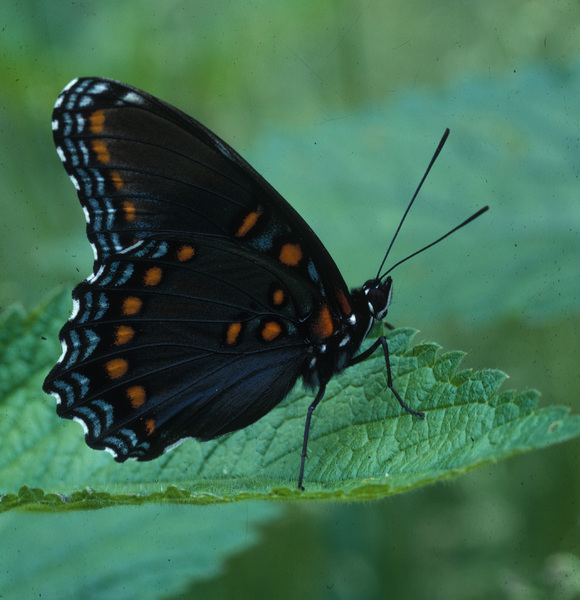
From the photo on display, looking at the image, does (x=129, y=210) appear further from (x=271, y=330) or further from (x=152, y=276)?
(x=271, y=330)

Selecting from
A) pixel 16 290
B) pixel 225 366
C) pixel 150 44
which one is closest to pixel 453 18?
pixel 150 44

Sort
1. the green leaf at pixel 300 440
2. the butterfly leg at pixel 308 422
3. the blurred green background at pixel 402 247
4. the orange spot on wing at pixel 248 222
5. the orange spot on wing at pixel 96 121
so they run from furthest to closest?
the blurred green background at pixel 402 247, the orange spot on wing at pixel 248 222, the orange spot on wing at pixel 96 121, the butterfly leg at pixel 308 422, the green leaf at pixel 300 440

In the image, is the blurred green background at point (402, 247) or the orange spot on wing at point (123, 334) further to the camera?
the blurred green background at point (402, 247)

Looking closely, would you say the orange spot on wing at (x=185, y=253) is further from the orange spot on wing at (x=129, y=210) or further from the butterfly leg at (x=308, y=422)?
the butterfly leg at (x=308, y=422)

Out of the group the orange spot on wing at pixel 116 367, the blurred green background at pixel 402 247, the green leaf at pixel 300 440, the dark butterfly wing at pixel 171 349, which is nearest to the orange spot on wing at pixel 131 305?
the dark butterfly wing at pixel 171 349

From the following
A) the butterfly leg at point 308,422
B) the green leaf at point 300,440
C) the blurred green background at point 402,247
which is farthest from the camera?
the blurred green background at point 402,247

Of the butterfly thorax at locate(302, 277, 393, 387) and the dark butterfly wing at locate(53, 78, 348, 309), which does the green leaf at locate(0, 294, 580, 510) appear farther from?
the dark butterfly wing at locate(53, 78, 348, 309)
